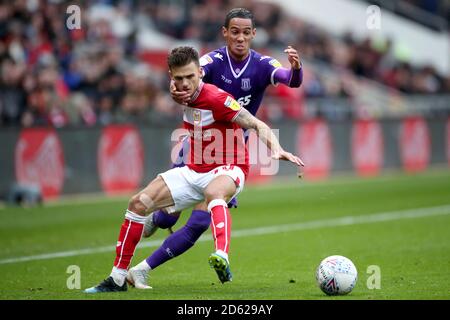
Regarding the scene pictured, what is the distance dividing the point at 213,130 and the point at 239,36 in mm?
1315

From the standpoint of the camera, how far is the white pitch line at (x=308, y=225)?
12.6 metres

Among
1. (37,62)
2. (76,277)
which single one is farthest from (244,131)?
(37,62)

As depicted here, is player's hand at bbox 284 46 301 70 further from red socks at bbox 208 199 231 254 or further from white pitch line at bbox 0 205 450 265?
white pitch line at bbox 0 205 450 265

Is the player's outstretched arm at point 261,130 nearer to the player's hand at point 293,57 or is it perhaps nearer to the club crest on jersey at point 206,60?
the player's hand at point 293,57

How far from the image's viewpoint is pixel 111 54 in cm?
2345

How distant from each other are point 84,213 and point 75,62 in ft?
18.2

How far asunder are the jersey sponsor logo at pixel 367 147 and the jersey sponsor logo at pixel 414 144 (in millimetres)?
1039

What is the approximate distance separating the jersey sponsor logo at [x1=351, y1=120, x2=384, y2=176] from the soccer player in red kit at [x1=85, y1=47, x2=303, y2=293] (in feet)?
58.2

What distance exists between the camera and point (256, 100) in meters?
10.7

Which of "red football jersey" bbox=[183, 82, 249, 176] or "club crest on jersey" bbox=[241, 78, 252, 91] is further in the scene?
"club crest on jersey" bbox=[241, 78, 252, 91]

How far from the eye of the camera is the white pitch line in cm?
1259

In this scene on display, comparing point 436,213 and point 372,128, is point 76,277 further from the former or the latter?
point 372,128

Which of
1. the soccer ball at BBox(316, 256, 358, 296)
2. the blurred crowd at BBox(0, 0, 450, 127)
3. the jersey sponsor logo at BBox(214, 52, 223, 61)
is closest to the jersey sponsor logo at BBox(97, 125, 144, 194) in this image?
the blurred crowd at BBox(0, 0, 450, 127)

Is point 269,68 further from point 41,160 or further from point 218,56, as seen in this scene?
point 41,160
